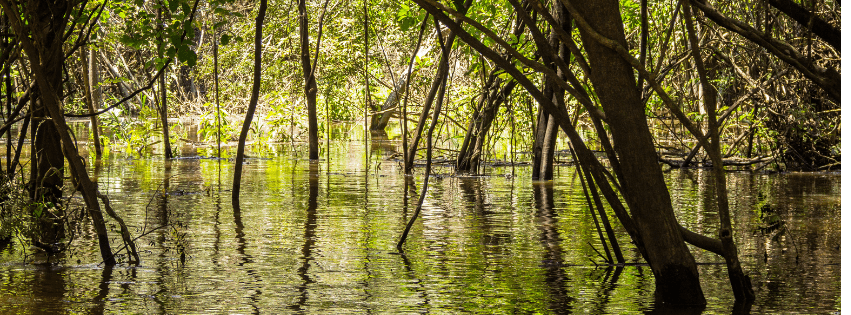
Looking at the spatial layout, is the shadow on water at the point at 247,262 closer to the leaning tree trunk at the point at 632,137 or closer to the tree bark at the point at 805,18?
the leaning tree trunk at the point at 632,137

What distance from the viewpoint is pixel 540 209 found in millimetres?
9719

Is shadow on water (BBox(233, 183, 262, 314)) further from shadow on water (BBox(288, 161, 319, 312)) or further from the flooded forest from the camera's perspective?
shadow on water (BBox(288, 161, 319, 312))

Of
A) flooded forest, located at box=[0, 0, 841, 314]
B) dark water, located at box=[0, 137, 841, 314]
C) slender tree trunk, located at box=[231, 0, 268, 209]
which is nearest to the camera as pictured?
flooded forest, located at box=[0, 0, 841, 314]

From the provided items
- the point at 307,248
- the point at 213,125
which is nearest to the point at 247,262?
the point at 307,248

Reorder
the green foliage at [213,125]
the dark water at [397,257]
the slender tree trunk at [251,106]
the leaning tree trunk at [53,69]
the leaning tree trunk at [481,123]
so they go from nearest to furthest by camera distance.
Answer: the dark water at [397,257], the leaning tree trunk at [53,69], the slender tree trunk at [251,106], the leaning tree trunk at [481,123], the green foliage at [213,125]

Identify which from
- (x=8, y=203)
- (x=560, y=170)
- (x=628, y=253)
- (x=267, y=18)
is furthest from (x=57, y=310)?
(x=267, y=18)

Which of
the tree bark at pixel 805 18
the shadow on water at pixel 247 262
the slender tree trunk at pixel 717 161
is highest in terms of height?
the tree bark at pixel 805 18

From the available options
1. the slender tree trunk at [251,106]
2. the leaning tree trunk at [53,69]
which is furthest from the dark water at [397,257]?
the leaning tree trunk at [53,69]

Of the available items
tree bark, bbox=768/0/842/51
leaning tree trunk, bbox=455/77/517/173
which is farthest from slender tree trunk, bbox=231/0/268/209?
tree bark, bbox=768/0/842/51

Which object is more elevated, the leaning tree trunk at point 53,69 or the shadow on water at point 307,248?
the leaning tree trunk at point 53,69

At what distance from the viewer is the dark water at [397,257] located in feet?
17.4

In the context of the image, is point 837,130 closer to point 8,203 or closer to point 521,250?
point 521,250

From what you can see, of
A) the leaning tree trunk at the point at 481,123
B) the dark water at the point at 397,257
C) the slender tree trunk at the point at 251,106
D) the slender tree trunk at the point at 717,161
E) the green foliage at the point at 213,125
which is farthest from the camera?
the green foliage at the point at 213,125

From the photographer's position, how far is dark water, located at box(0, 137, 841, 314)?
17.4 ft
